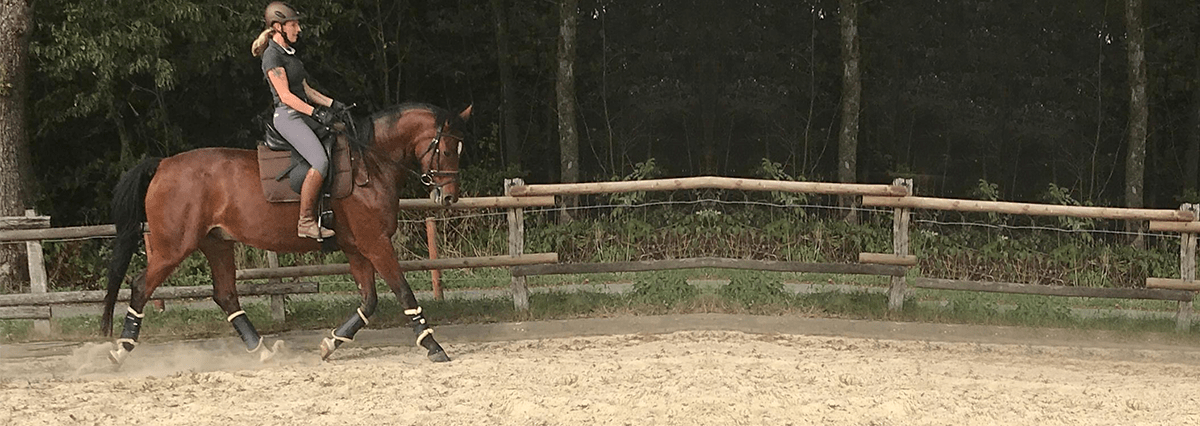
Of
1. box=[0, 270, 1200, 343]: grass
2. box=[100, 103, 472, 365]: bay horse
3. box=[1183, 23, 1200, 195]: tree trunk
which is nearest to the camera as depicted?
box=[100, 103, 472, 365]: bay horse

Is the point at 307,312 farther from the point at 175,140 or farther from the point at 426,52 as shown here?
the point at 426,52

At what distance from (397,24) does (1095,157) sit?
551 inches

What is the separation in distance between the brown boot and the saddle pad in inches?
6.6

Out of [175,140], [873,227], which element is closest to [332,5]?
[175,140]

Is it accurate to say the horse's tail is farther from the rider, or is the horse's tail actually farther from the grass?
the grass

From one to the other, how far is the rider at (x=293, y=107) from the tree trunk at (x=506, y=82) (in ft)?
44.9

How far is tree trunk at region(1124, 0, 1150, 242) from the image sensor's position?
682 inches

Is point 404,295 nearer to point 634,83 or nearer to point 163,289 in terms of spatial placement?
point 163,289

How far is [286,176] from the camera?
8.54 metres

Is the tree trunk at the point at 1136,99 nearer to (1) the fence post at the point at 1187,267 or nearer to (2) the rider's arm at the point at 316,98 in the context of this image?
(1) the fence post at the point at 1187,267

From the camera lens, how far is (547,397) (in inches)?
286

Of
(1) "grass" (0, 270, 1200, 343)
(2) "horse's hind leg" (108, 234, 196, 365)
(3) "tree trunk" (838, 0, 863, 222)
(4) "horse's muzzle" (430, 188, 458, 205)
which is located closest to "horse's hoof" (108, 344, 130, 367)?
(2) "horse's hind leg" (108, 234, 196, 365)

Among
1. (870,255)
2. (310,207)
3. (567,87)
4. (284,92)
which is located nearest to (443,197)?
(310,207)

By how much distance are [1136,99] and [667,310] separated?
1085 cm
